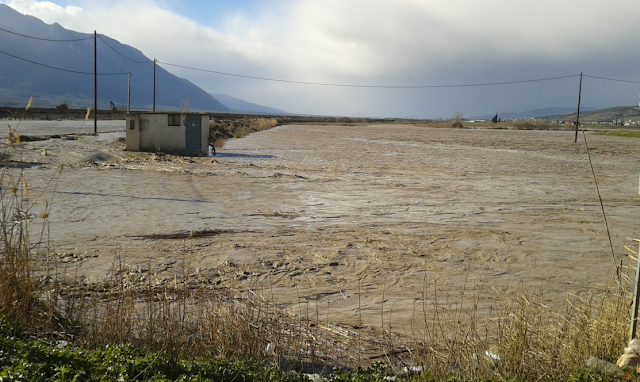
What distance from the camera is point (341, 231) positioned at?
461 inches

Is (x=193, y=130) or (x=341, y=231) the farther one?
(x=193, y=130)

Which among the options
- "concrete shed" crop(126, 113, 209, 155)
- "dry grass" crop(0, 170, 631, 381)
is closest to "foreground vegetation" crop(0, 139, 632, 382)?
"dry grass" crop(0, 170, 631, 381)

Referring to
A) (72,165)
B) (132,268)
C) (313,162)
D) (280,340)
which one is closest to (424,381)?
(280,340)

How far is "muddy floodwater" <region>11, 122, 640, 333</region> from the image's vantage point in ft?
26.5

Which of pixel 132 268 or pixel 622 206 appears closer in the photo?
pixel 132 268

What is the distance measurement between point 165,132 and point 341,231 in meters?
18.5

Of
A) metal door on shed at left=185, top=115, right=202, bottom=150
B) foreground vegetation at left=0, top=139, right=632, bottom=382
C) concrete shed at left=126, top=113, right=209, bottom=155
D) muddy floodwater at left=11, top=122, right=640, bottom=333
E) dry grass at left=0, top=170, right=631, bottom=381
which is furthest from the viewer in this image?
metal door on shed at left=185, top=115, right=202, bottom=150

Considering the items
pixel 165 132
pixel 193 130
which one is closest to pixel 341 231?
pixel 193 130

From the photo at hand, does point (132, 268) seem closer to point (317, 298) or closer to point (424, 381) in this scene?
point (317, 298)

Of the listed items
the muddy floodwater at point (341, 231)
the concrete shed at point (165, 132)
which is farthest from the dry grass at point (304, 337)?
the concrete shed at point (165, 132)

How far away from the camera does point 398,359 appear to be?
557 centimetres

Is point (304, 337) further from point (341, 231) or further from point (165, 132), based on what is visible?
point (165, 132)

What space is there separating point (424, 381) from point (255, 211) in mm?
9532

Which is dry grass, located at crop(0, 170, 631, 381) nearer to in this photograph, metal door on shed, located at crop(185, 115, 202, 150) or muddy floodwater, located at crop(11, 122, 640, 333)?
muddy floodwater, located at crop(11, 122, 640, 333)
